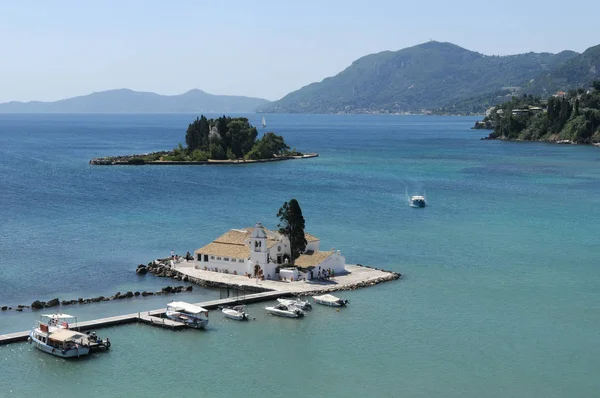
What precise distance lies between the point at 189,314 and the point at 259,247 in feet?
31.8

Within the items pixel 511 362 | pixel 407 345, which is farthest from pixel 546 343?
pixel 407 345

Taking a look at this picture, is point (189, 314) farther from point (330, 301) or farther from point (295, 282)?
point (295, 282)

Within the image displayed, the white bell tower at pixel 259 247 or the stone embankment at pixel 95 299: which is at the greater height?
the white bell tower at pixel 259 247

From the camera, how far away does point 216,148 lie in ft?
497

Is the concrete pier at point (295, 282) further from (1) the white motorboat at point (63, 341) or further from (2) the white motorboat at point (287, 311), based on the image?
(1) the white motorboat at point (63, 341)

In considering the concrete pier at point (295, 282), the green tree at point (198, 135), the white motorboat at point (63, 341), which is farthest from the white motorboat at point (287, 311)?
the green tree at point (198, 135)

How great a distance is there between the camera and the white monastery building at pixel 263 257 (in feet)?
177

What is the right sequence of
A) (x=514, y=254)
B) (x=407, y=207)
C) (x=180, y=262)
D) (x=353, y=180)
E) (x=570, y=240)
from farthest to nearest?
(x=353, y=180) → (x=407, y=207) → (x=570, y=240) → (x=514, y=254) → (x=180, y=262)

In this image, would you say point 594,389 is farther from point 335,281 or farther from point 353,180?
point 353,180

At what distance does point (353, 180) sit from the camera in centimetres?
12131

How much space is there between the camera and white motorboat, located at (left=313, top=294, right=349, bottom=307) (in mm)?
48375

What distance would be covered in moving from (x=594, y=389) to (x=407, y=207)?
5442cm

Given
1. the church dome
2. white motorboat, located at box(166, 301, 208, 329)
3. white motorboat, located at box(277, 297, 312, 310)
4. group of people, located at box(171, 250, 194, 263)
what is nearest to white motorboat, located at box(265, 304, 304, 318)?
white motorboat, located at box(277, 297, 312, 310)

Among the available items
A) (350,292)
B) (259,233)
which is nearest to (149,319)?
(259,233)
